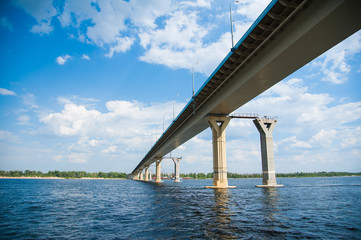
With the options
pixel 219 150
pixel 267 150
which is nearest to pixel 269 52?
pixel 219 150

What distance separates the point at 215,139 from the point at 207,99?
8655mm

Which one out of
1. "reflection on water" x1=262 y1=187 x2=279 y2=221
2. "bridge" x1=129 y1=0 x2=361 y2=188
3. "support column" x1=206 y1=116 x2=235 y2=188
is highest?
"bridge" x1=129 y1=0 x2=361 y2=188

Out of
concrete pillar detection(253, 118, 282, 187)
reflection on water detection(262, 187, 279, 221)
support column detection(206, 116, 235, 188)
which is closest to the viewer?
reflection on water detection(262, 187, 279, 221)

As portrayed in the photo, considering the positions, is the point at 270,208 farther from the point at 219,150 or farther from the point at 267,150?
the point at 267,150

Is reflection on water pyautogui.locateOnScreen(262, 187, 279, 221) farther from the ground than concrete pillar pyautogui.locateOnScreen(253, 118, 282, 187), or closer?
closer

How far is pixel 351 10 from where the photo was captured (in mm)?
16141

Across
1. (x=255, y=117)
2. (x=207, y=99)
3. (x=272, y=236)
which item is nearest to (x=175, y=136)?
(x=255, y=117)

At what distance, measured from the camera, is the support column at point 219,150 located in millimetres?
44469

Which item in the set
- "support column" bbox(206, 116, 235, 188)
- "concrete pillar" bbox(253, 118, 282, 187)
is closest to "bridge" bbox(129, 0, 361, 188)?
"support column" bbox(206, 116, 235, 188)

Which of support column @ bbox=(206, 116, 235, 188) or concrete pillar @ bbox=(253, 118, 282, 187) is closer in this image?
support column @ bbox=(206, 116, 235, 188)

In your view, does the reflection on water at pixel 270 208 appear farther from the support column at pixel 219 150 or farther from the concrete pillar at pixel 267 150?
the concrete pillar at pixel 267 150

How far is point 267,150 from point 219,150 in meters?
16.1

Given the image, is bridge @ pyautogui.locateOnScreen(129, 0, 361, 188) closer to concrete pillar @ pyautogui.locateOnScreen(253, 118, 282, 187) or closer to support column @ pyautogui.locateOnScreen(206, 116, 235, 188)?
support column @ pyautogui.locateOnScreen(206, 116, 235, 188)

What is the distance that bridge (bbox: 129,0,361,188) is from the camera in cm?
1766
